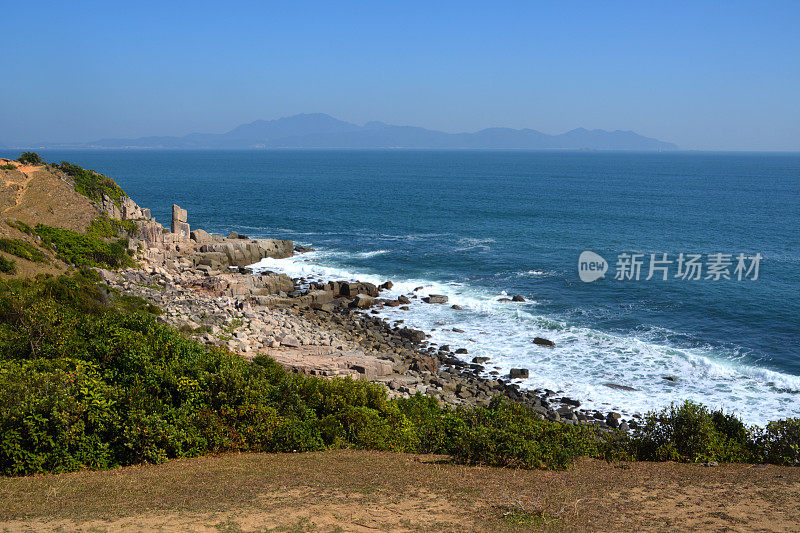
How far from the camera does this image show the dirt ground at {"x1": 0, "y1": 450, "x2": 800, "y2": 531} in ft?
40.0

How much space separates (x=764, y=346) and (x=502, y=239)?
116 feet

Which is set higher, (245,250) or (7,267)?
(7,267)

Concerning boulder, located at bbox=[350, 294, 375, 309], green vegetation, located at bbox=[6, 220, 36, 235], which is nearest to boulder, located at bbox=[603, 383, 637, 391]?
boulder, located at bbox=[350, 294, 375, 309]

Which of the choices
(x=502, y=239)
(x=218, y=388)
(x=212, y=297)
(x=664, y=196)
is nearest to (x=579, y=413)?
(x=218, y=388)

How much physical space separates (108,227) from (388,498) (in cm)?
4564

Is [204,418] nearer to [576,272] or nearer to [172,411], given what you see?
[172,411]

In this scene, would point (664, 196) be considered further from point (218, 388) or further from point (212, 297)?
point (218, 388)

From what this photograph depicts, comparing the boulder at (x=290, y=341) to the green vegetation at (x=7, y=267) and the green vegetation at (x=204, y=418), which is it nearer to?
the green vegetation at (x=204, y=418)

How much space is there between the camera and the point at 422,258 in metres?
59.2

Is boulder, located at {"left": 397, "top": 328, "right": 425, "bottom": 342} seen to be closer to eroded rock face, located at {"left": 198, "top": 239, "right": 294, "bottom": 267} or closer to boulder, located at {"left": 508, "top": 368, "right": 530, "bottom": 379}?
boulder, located at {"left": 508, "top": 368, "right": 530, "bottom": 379}

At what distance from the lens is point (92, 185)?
5750 centimetres

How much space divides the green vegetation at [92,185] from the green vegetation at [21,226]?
12.0 metres

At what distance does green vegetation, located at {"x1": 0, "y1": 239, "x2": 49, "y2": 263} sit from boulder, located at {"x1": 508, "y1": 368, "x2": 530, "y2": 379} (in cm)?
3001

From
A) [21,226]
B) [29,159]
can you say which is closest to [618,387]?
[21,226]
